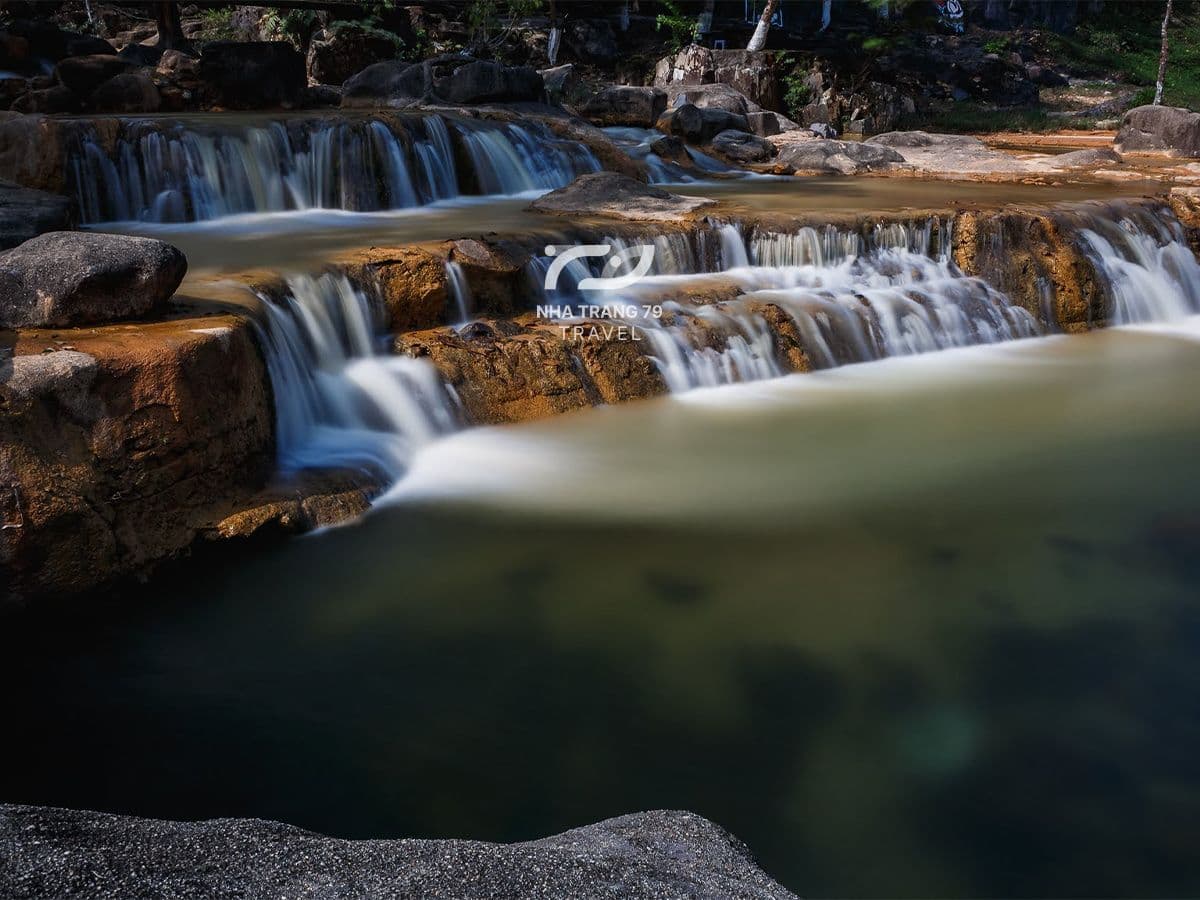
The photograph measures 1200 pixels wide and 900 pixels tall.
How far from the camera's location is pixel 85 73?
1507cm

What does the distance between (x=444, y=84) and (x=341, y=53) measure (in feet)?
19.7

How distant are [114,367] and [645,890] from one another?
4108 mm

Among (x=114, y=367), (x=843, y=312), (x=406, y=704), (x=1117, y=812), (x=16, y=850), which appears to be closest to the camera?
(x=16, y=850)

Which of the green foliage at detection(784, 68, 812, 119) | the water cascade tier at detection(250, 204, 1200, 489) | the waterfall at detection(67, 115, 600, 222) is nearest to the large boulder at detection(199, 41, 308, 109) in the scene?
the waterfall at detection(67, 115, 600, 222)

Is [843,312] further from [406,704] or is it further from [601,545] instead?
[406,704]

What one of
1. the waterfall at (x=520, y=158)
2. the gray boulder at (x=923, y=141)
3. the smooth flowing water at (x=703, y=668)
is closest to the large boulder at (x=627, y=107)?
the gray boulder at (x=923, y=141)

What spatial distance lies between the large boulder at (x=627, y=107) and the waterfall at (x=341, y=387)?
12447mm

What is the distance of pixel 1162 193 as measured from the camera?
13672 mm

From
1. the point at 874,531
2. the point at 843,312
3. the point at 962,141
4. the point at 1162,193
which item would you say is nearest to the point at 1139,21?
the point at 962,141

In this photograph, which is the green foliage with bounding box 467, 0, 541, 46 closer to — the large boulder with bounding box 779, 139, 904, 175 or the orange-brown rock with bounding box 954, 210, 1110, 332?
the large boulder with bounding box 779, 139, 904, 175

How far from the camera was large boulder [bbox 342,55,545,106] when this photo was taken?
1717 centimetres

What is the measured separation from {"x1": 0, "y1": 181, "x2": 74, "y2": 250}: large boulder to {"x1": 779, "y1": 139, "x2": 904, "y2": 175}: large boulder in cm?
1224

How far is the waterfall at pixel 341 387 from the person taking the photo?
6.75 metres

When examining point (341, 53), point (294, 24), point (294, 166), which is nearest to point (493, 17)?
point (294, 24)
